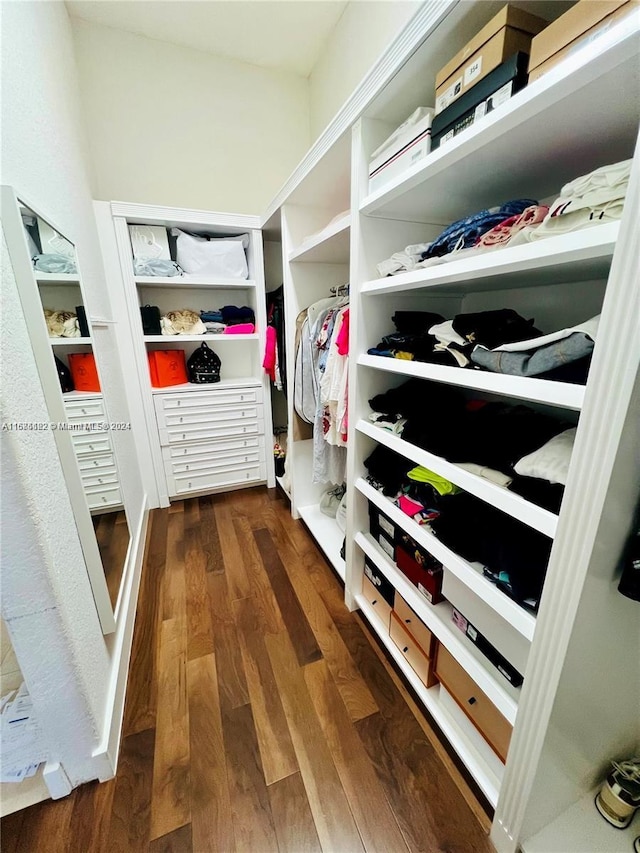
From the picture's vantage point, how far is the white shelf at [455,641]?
2.60ft

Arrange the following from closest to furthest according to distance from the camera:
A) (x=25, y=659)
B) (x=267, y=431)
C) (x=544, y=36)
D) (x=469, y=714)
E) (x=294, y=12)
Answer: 1. (x=544, y=36)
2. (x=25, y=659)
3. (x=469, y=714)
4. (x=294, y=12)
5. (x=267, y=431)

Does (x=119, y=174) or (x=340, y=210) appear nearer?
(x=340, y=210)

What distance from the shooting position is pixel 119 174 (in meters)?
2.15

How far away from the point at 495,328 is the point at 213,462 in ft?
7.06

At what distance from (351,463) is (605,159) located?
3.68 feet

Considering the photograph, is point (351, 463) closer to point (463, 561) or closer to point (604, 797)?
point (463, 561)

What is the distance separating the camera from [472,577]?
80cm

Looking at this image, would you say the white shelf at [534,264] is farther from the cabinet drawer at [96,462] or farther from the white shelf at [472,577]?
the cabinet drawer at [96,462]

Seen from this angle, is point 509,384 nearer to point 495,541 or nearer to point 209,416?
point 495,541

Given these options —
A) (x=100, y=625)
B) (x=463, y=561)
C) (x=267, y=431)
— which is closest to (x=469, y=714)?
(x=463, y=561)

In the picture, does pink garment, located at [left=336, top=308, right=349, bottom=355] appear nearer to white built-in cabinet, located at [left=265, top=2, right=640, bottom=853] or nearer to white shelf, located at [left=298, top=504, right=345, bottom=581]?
white built-in cabinet, located at [left=265, top=2, right=640, bottom=853]

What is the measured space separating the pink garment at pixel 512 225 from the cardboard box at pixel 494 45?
0.29 meters

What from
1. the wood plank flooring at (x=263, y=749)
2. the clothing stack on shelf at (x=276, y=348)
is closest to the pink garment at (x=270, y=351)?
the clothing stack on shelf at (x=276, y=348)

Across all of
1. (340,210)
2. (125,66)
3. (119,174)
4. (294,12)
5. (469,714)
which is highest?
(294,12)
